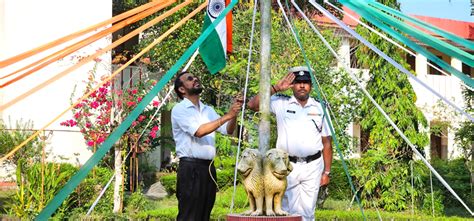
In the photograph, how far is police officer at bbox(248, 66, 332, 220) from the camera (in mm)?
6391

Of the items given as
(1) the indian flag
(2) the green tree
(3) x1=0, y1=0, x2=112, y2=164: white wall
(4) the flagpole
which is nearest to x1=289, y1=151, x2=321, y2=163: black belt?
(4) the flagpole

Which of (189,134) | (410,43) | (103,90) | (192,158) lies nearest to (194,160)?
(192,158)

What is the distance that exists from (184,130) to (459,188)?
42.2 feet

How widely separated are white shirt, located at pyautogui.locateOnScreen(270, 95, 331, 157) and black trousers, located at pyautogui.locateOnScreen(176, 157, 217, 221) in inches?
23.9

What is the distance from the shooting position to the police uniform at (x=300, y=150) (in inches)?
252

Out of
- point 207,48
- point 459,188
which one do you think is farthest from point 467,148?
point 207,48

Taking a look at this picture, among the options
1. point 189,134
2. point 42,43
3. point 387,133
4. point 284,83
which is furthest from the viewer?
point 42,43

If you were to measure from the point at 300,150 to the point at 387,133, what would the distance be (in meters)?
10.2

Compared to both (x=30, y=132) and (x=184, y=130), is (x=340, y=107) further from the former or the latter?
(x=184, y=130)

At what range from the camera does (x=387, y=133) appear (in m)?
16.3

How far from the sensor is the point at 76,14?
1758 centimetres

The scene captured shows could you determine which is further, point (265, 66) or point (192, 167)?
point (192, 167)

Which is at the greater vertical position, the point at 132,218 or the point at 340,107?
the point at 340,107

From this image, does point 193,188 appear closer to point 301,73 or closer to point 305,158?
point 305,158
